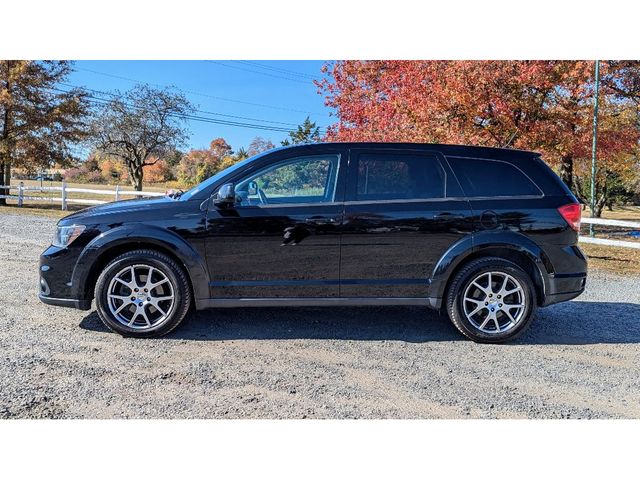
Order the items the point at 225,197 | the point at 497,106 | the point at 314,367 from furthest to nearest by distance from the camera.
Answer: the point at 497,106 → the point at 225,197 → the point at 314,367

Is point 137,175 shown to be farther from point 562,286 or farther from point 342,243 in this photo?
point 562,286

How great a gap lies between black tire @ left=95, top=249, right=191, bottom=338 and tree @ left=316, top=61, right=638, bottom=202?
850cm

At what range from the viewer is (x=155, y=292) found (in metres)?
4.18

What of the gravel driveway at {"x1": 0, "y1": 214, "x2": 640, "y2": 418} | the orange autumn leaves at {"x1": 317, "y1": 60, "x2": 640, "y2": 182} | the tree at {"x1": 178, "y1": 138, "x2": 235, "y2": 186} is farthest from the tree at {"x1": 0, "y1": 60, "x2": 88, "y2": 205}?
the gravel driveway at {"x1": 0, "y1": 214, "x2": 640, "y2": 418}

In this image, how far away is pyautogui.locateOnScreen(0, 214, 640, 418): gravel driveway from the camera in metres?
2.98

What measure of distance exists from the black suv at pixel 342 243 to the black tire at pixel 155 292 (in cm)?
1

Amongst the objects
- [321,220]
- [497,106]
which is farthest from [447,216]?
[497,106]

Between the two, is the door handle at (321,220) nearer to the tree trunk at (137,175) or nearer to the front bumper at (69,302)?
the front bumper at (69,302)

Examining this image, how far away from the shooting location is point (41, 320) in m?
4.54

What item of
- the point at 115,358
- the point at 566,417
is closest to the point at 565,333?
the point at 566,417

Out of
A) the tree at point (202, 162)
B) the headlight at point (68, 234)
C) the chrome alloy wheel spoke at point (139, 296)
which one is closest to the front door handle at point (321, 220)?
the chrome alloy wheel spoke at point (139, 296)

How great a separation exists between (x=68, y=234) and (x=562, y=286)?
456 centimetres

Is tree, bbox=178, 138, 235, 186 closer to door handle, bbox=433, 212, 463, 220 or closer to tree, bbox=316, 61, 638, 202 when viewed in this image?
tree, bbox=316, 61, 638, 202

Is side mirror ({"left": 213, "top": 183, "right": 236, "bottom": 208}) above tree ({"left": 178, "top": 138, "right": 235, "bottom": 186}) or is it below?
below
